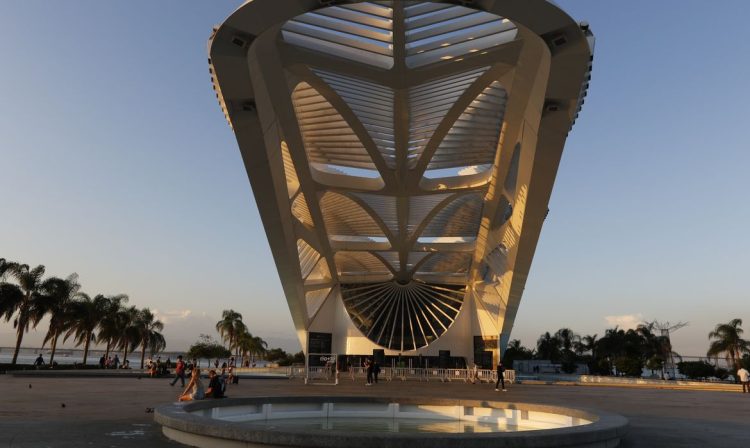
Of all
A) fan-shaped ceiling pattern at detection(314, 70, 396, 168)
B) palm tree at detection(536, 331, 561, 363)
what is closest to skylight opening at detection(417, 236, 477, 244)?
fan-shaped ceiling pattern at detection(314, 70, 396, 168)

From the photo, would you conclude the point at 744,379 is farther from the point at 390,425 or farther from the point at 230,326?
the point at 230,326

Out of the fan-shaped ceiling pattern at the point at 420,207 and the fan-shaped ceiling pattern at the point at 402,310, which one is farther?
the fan-shaped ceiling pattern at the point at 402,310

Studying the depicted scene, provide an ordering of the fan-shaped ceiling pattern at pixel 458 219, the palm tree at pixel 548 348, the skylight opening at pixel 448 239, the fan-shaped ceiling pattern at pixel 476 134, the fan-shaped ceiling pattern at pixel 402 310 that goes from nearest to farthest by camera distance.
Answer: the fan-shaped ceiling pattern at pixel 476 134, the fan-shaped ceiling pattern at pixel 458 219, the skylight opening at pixel 448 239, the fan-shaped ceiling pattern at pixel 402 310, the palm tree at pixel 548 348

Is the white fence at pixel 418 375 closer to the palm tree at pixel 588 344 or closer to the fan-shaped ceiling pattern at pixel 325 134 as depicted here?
the fan-shaped ceiling pattern at pixel 325 134

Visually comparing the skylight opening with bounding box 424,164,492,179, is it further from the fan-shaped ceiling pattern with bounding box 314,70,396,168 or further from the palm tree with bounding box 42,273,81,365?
the palm tree with bounding box 42,273,81,365

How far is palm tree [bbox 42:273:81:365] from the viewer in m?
32.2

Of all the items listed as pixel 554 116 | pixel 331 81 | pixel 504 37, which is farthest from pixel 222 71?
pixel 554 116

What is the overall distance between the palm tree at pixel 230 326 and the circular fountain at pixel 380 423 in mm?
54363

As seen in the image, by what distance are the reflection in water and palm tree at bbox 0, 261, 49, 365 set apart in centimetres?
2586

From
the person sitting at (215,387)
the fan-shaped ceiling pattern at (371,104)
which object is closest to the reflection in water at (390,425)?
the person sitting at (215,387)

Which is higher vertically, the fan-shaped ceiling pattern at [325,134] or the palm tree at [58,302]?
the fan-shaped ceiling pattern at [325,134]

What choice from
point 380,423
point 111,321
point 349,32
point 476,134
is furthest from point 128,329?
point 380,423

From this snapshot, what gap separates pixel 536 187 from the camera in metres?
23.1

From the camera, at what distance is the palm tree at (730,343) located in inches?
2079
